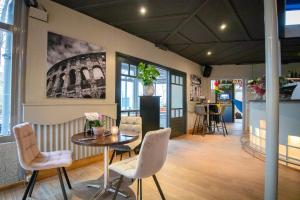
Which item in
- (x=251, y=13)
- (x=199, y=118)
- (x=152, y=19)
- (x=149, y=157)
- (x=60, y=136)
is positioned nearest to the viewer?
(x=149, y=157)

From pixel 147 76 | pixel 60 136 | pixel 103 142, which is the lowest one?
pixel 60 136

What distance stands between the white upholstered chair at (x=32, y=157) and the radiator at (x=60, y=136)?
1.65ft

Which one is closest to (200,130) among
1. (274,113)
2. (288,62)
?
(288,62)

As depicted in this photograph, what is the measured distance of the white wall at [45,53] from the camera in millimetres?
2928

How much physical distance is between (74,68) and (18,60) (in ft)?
2.72

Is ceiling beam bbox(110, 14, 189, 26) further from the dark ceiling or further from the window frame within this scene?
the window frame

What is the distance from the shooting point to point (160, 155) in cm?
211

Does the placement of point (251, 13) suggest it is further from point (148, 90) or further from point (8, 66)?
point (8, 66)

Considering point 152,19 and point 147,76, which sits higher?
point 152,19

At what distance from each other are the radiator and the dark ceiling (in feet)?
6.28

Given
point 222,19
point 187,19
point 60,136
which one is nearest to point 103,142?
point 60,136

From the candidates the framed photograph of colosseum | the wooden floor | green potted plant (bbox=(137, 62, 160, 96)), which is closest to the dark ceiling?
the framed photograph of colosseum

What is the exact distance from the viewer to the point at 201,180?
3064 millimetres

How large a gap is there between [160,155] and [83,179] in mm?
1529
